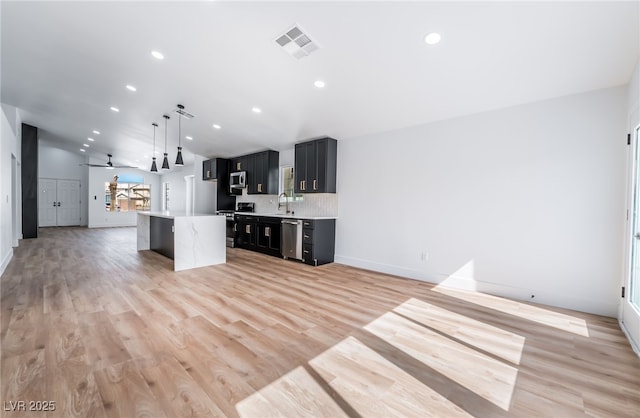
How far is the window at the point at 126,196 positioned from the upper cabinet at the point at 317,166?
1098cm

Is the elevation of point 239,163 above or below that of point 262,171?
above

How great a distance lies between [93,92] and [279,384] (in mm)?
6030

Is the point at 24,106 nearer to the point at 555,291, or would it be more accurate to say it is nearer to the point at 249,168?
the point at 249,168

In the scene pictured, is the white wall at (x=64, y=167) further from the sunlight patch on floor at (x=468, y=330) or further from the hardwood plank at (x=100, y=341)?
the sunlight patch on floor at (x=468, y=330)

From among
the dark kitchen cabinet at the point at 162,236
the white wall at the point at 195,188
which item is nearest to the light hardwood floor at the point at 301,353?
the dark kitchen cabinet at the point at 162,236

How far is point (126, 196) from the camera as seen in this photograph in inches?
484

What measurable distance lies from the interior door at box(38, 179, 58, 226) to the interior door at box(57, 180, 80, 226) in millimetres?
152

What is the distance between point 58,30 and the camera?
3.07 meters

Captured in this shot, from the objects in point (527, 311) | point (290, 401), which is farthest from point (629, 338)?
point (290, 401)

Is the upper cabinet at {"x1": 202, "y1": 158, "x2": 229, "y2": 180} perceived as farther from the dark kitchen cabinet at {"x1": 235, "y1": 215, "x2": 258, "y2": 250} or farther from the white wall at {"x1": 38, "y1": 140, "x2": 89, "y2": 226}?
the white wall at {"x1": 38, "y1": 140, "x2": 89, "y2": 226}

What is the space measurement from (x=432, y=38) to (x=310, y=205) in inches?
157

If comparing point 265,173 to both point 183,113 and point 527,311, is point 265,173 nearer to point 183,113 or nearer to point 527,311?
point 183,113

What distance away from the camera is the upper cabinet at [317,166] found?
516cm

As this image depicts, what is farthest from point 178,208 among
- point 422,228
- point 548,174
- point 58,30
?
point 548,174
